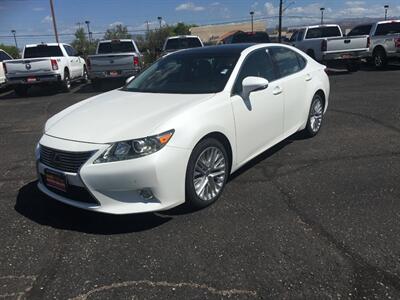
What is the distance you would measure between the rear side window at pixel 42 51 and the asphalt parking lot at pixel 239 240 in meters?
11.3

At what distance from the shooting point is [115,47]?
17.6 metres

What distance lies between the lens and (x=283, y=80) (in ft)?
17.9

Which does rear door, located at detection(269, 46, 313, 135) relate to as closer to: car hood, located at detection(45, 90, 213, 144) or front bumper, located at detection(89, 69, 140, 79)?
car hood, located at detection(45, 90, 213, 144)

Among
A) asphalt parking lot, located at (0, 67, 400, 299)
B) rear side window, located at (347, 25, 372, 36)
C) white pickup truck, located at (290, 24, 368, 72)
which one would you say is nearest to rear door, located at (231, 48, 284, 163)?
asphalt parking lot, located at (0, 67, 400, 299)

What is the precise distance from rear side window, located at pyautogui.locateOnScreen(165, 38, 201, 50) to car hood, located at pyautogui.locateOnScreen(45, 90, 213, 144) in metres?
12.8

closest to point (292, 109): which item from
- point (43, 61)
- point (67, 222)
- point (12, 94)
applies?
point (67, 222)

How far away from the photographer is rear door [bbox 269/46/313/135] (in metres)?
5.51

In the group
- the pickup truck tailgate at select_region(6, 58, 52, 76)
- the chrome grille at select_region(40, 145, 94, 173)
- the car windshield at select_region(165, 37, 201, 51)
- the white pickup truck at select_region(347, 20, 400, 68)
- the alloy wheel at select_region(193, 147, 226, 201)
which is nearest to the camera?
the chrome grille at select_region(40, 145, 94, 173)

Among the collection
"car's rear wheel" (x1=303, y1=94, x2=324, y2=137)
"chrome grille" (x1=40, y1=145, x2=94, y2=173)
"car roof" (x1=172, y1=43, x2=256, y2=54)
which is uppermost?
"car roof" (x1=172, y1=43, x2=256, y2=54)

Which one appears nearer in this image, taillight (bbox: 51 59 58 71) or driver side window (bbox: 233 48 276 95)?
driver side window (bbox: 233 48 276 95)

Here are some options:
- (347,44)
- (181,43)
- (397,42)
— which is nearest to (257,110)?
(347,44)

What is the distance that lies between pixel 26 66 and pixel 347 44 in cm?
1182

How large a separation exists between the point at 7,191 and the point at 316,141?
4457 millimetres

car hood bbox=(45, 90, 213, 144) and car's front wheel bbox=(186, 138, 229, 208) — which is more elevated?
car hood bbox=(45, 90, 213, 144)
